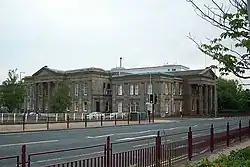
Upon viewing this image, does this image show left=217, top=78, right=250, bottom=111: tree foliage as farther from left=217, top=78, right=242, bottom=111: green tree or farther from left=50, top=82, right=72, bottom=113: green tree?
left=50, top=82, right=72, bottom=113: green tree

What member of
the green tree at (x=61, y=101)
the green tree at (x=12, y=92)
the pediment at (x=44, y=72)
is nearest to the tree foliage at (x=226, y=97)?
the pediment at (x=44, y=72)

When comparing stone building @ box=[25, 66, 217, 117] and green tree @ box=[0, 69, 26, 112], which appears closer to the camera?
green tree @ box=[0, 69, 26, 112]

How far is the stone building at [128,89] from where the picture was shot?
8656 cm

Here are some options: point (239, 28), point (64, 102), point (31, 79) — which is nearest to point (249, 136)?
point (239, 28)

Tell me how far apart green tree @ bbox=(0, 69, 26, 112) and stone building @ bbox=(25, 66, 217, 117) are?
22.5 metres

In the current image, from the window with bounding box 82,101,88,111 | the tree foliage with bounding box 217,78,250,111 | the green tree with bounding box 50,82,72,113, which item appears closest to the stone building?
the window with bounding box 82,101,88,111

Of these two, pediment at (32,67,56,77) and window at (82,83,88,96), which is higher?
pediment at (32,67,56,77)

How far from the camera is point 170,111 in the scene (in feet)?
295

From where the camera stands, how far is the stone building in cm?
8656

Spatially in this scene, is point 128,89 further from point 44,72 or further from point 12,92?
point 12,92

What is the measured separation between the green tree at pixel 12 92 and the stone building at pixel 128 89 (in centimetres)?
2247

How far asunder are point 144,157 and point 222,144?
898 cm

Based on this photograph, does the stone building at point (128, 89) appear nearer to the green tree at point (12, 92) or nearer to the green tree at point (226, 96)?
the green tree at point (226, 96)

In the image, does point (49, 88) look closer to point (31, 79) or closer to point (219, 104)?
point (31, 79)
